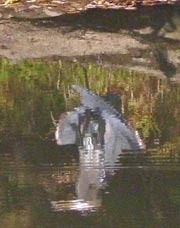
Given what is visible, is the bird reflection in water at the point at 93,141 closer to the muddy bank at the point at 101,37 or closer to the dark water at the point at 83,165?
the dark water at the point at 83,165

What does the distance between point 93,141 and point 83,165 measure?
0.41m

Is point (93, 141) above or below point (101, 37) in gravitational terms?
below

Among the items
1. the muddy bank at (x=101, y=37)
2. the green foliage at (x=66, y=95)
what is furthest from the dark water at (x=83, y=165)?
the muddy bank at (x=101, y=37)

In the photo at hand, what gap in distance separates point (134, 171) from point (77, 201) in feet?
1.43

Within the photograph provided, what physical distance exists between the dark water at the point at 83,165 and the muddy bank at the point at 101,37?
29.5 inches

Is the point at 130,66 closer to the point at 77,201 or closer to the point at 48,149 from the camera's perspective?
the point at 48,149

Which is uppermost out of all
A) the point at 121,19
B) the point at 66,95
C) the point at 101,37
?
the point at 121,19

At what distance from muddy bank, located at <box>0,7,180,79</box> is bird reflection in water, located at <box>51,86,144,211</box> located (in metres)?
1.09

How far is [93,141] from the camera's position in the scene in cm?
505

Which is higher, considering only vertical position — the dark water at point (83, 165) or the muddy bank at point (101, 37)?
the muddy bank at point (101, 37)

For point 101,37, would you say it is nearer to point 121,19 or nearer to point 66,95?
point 121,19

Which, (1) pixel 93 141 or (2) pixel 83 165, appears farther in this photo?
(1) pixel 93 141

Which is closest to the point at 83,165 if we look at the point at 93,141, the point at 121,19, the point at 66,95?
the point at 93,141

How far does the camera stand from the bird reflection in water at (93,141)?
14.3 feet
